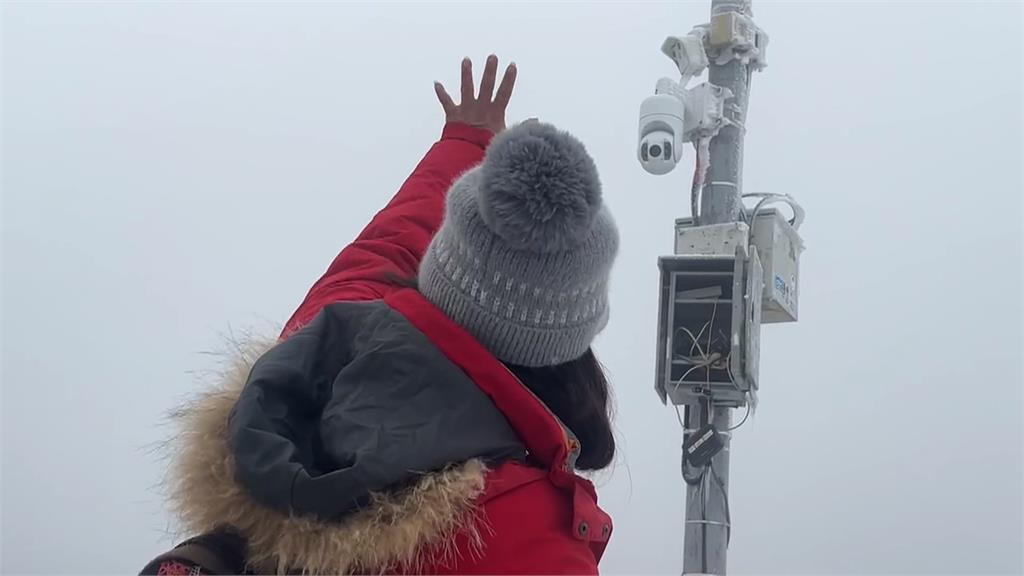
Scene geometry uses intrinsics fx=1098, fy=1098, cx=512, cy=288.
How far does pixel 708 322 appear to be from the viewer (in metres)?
4.58

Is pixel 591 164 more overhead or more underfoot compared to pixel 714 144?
more underfoot

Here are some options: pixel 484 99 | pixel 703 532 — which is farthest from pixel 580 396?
pixel 703 532

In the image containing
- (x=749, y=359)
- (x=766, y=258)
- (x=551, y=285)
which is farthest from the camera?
(x=766, y=258)

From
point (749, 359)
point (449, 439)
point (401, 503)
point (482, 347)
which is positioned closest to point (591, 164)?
point (482, 347)

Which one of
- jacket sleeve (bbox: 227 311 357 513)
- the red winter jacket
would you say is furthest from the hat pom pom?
jacket sleeve (bbox: 227 311 357 513)

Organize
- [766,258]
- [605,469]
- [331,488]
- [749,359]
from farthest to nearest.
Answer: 1. [766,258]
2. [749,359]
3. [605,469]
4. [331,488]

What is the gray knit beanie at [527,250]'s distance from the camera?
4.88 ft

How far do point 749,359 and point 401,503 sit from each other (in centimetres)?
316

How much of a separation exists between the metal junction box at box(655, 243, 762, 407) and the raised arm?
243 centimetres

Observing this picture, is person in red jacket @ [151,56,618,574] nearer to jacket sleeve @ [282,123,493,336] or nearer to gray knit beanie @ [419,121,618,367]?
gray knit beanie @ [419,121,618,367]

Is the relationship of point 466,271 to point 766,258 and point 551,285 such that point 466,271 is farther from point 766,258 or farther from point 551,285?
point 766,258

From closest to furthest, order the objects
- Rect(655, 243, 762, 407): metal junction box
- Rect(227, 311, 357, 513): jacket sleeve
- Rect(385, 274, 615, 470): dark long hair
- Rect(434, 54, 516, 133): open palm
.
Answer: Rect(227, 311, 357, 513): jacket sleeve → Rect(385, 274, 615, 470): dark long hair → Rect(434, 54, 516, 133): open palm → Rect(655, 243, 762, 407): metal junction box

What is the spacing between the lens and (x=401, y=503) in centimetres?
148

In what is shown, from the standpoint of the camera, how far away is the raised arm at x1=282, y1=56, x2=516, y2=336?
197 centimetres
